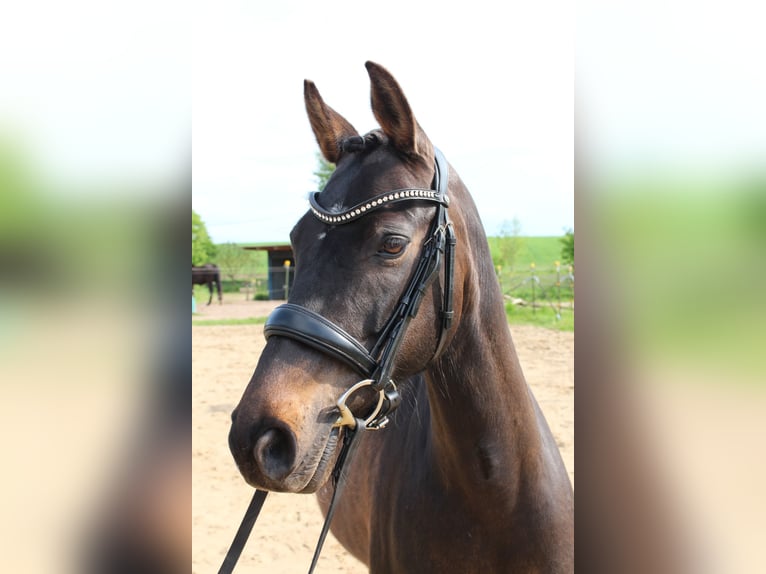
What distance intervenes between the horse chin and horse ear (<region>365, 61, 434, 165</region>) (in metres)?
0.99

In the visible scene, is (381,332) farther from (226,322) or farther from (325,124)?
(226,322)

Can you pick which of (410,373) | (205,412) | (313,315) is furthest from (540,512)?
(205,412)

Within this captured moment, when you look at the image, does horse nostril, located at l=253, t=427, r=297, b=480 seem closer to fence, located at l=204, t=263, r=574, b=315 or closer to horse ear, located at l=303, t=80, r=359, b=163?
horse ear, located at l=303, t=80, r=359, b=163

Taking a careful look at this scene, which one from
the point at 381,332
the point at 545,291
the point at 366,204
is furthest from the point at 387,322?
the point at 545,291

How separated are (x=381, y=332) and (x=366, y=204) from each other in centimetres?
41

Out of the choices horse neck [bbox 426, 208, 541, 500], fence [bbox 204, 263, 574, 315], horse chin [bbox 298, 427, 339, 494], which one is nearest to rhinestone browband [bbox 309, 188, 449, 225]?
horse neck [bbox 426, 208, 541, 500]

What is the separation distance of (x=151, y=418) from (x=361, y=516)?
273 centimetres

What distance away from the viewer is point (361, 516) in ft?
10.8

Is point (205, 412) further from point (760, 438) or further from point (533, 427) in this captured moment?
point (760, 438)

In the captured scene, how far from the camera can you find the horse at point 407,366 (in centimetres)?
160

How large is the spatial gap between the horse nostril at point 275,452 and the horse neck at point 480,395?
704 millimetres

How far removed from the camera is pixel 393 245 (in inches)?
69.6

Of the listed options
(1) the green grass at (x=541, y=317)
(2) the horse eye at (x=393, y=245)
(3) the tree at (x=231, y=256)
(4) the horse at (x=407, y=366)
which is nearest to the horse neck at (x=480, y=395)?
(4) the horse at (x=407, y=366)

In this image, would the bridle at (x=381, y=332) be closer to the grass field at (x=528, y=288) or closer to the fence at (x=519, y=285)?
the grass field at (x=528, y=288)
